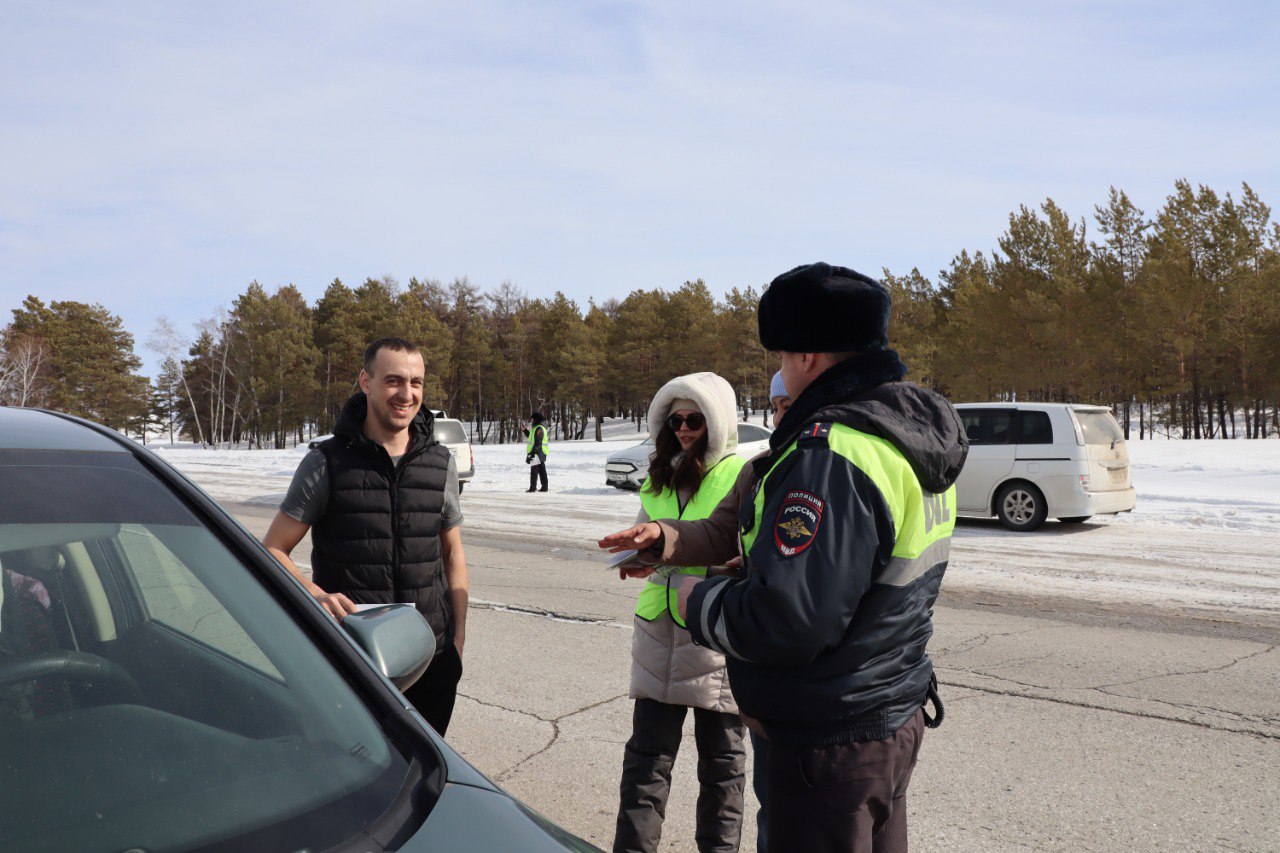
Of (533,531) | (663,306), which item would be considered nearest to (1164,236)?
(663,306)

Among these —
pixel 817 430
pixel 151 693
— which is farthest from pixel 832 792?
pixel 151 693

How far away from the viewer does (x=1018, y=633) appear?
23.6ft

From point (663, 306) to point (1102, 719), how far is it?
69.1m

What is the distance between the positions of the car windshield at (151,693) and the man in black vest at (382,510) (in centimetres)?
146

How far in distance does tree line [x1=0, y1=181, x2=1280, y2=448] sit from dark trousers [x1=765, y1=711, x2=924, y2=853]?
45.2 metres

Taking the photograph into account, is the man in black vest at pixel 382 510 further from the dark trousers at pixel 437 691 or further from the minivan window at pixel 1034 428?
the minivan window at pixel 1034 428

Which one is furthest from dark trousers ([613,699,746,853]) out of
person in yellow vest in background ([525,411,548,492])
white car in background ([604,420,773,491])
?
person in yellow vest in background ([525,411,548,492])

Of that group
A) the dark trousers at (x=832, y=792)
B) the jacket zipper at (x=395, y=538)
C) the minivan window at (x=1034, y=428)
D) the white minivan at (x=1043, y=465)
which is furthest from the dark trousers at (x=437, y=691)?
the minivan window at (x=1034, y=428)

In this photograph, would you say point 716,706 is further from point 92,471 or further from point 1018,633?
point 1018,633

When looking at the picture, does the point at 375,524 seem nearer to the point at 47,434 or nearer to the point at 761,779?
the point at 47,434

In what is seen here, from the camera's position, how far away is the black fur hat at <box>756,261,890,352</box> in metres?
2.11

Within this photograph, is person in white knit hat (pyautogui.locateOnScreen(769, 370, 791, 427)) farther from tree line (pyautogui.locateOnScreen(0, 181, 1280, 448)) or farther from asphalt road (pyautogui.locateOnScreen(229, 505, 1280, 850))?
tree line (pyautogui.locateOnScreen(0, 181, 1280, 448))

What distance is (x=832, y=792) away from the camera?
79.0 inches

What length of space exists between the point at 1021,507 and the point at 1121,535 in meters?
1.29
